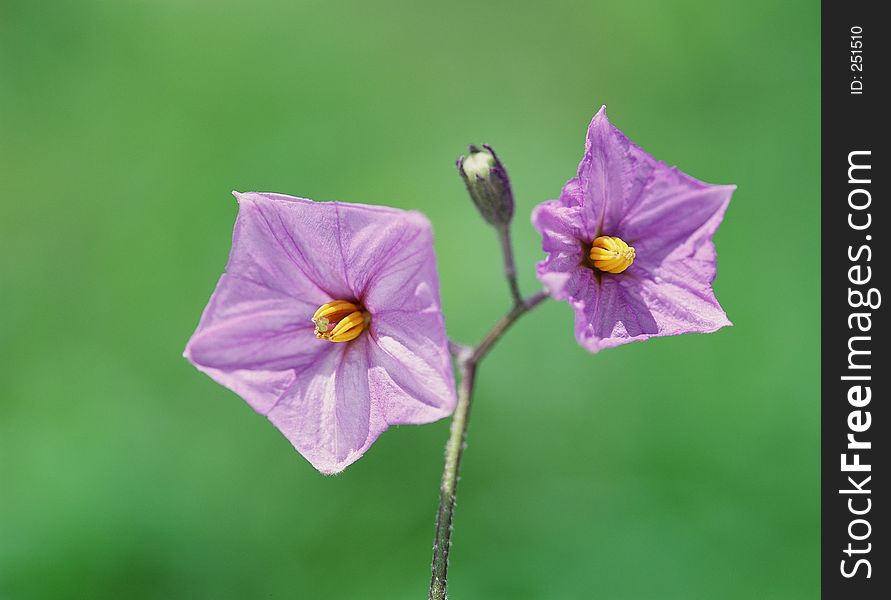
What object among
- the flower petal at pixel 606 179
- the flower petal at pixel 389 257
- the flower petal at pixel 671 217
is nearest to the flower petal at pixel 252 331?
the flower petal at pixel 389 257

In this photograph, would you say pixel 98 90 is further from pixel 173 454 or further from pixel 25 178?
pixel 173 454

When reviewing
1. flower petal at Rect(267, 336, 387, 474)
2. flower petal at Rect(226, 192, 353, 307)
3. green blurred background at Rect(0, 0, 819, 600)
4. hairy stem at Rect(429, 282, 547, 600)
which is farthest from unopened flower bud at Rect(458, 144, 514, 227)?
green blurred background at Rect(0, 0, 819, 600)

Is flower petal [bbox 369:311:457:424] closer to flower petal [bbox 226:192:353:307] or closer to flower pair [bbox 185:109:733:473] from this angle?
flower pair [bbox 185:109:733:473]

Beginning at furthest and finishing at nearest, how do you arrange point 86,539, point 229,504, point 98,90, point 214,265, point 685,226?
point 98,90 < point 214,265 < point 229,504 < point 86,539 < point 685,226

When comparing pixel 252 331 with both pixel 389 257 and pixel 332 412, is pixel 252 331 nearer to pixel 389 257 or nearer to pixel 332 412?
pixel 332 412

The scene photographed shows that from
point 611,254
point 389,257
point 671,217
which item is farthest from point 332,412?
point 671,217
